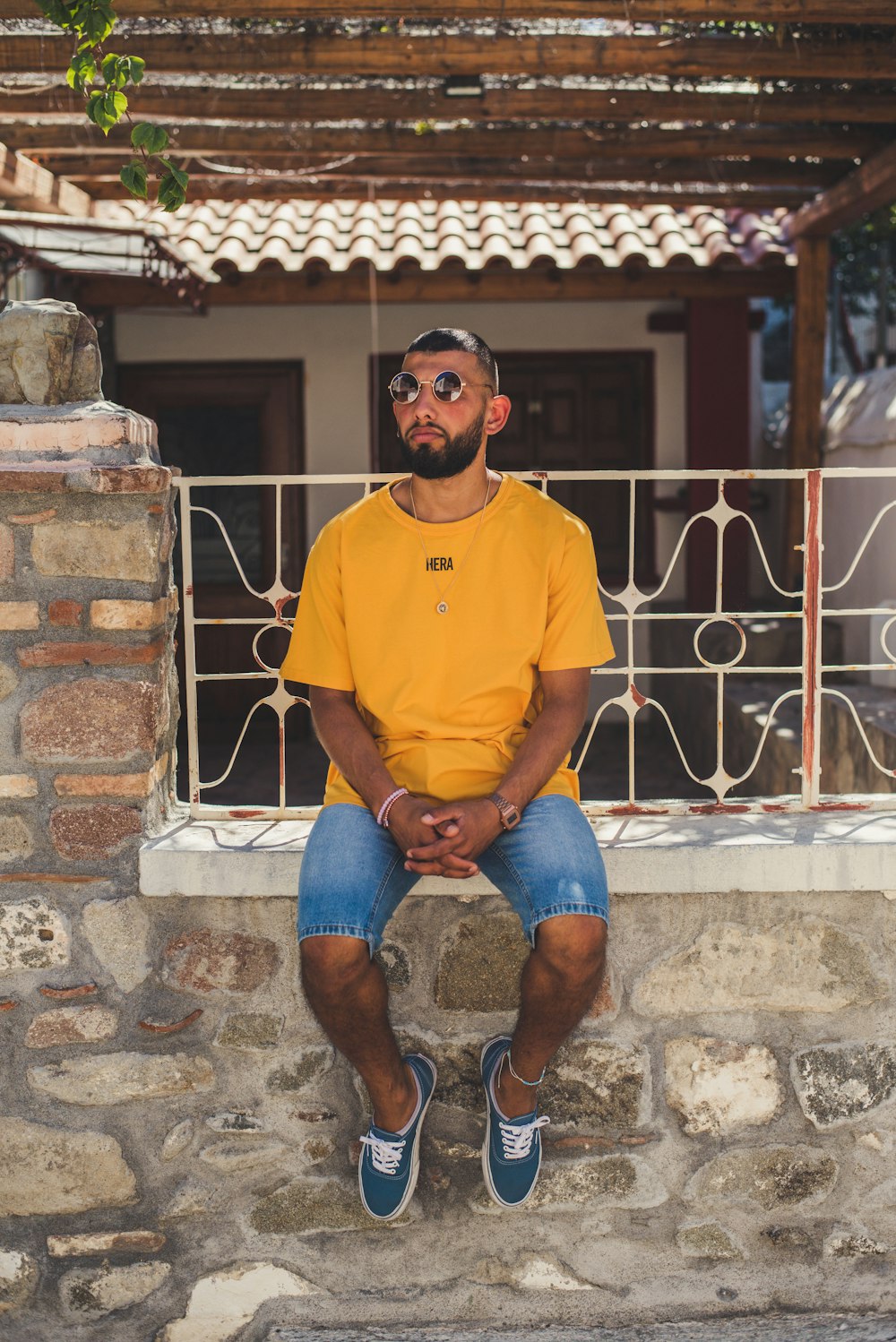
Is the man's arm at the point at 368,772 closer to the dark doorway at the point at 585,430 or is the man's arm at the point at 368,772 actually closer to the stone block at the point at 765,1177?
the stone block at the point at 765,1177

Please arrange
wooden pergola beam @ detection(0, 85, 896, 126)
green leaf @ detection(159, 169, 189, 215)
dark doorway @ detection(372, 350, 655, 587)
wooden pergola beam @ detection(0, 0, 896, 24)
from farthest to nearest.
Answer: dark doorway @ detection(372, 350, 655, 587) < wooden pergola beam @ detection(0, 85, 896, 126) < wooden pergola beam @ detection(0, 0, 896, 24) < green leaf @ detection(159, 169, 189, 215)

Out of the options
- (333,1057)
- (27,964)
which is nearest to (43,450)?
(27,964)

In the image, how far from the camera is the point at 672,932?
117 inches

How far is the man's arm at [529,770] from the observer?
8.38ft

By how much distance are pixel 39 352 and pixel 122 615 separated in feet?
1.97

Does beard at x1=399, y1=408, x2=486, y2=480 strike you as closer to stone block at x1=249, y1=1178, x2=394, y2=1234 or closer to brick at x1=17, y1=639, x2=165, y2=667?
brick at x1=17, y1=639, x2=165, y2=667

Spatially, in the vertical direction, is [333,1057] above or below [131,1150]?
above

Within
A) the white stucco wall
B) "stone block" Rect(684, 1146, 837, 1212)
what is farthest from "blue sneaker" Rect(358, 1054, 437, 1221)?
the white stucco wall

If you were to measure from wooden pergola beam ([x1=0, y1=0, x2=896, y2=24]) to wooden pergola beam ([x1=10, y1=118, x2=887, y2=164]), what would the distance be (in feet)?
4.86

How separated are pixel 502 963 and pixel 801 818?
80cm

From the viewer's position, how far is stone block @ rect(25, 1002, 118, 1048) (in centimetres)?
295

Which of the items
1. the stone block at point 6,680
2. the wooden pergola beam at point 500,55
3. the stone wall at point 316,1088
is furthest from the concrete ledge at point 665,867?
the wooden pergola beam at point 500,55

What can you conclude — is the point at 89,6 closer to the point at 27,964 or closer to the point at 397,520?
the point at 397,520

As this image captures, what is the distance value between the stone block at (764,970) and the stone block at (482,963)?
0.29 meters
